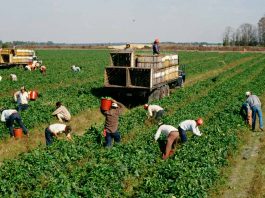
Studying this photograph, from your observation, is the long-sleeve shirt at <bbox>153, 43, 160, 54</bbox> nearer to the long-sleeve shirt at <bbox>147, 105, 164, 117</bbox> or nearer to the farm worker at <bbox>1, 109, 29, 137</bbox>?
the long-sleeve shirt at <bbox>147, 105, 164, 117</bbox>

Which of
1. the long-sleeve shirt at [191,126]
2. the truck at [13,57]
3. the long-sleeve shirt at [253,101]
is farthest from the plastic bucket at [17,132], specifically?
the truck at [13,57]

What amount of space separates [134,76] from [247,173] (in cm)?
1151

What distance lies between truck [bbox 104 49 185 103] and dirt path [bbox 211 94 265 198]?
779cm

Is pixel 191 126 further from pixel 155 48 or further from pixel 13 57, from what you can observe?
pixel 13 57

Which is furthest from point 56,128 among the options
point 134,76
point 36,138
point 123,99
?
point 123,99

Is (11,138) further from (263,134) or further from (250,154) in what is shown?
(263,134)

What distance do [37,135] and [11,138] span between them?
1080mm

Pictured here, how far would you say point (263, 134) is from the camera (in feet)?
54.6

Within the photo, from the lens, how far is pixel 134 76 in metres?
22.4

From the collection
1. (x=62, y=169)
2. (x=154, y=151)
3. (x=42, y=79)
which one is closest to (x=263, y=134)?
(x=154, y=151)

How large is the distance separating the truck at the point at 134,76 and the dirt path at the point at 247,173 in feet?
25.5

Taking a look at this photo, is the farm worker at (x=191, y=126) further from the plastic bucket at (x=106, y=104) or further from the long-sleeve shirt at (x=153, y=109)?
the long-sleeve shirt at (x=153, y=109)

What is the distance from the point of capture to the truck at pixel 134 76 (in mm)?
22109

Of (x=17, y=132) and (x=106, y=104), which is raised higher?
(x=106, y=104)
